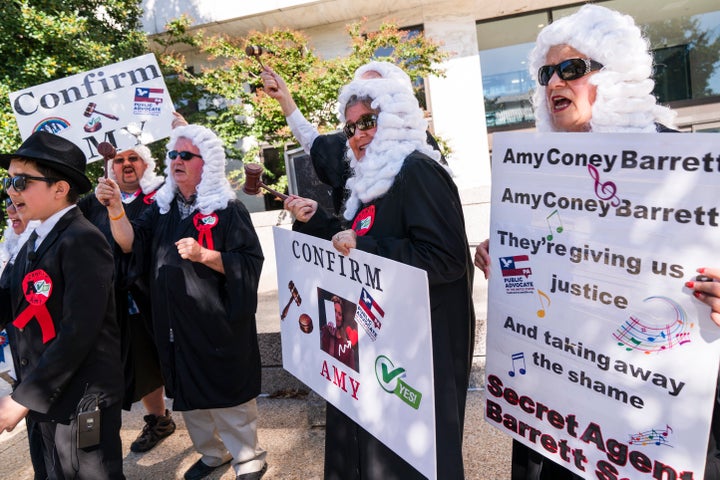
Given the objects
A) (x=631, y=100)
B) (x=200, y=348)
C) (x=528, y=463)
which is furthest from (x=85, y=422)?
(x=631, y=100)

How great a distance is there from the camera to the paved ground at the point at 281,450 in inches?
127

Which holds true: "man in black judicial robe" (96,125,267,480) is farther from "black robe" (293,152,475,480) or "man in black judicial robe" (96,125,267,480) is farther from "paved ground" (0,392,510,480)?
"black robe" (293,152,475,480)

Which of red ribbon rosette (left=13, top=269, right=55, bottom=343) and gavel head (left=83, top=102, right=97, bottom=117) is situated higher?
gavel head (left=83, top=102, right=97, bottom=117)

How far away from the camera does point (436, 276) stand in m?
1.95

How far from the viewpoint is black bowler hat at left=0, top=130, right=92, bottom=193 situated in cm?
239

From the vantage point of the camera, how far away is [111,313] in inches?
101

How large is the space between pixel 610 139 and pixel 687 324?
0.58 meters

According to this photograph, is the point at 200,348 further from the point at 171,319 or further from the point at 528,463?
the point at 528,463

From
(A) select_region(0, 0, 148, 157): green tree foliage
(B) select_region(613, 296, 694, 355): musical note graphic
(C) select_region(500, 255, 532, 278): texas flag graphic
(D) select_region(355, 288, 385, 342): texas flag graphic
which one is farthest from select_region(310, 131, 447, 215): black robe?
(A) select_region(0, 0, 148, 157): green tree foliage

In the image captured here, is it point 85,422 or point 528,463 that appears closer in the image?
point 528,463

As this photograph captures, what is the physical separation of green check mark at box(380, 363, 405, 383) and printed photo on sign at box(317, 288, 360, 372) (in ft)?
0.53

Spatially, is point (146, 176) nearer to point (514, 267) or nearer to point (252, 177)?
point (252, 177)

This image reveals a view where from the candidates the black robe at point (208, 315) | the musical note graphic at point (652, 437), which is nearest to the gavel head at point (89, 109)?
the black robe at point (208, 315)

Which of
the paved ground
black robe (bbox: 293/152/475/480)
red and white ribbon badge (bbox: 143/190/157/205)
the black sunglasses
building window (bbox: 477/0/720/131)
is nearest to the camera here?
the black sunglasses
